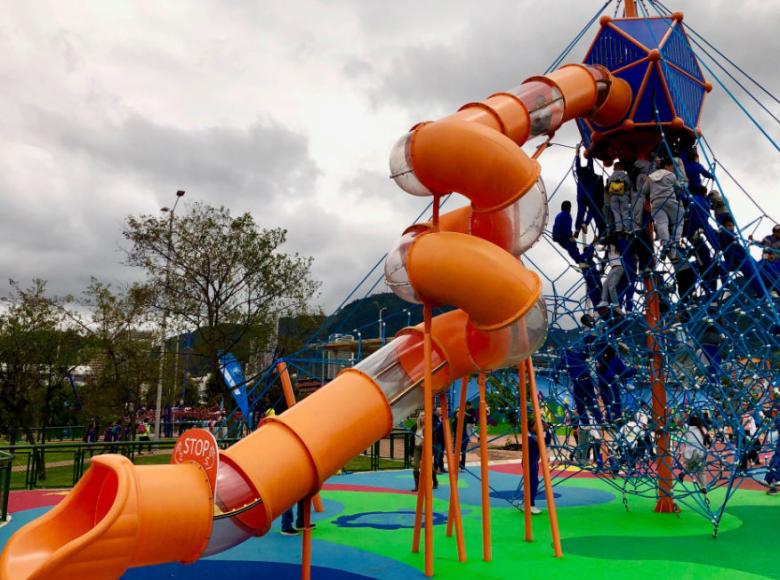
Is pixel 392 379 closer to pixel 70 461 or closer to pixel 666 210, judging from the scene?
pixel 666 210

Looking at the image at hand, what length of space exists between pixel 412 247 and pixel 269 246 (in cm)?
1852

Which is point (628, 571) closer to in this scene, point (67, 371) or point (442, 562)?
point (442, 562)

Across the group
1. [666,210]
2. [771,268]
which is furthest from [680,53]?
[771,268]

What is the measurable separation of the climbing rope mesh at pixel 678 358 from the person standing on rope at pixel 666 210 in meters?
0.14

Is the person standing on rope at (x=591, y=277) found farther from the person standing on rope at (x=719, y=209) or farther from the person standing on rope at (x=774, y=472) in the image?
the person standing on rope at (x=774, y=472)

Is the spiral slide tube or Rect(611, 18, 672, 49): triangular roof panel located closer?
the spiral slide tube

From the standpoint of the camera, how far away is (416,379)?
694 cm

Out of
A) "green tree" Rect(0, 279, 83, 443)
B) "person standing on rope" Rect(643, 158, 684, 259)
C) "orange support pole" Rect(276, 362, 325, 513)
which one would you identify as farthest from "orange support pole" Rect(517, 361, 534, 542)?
"green tree" Rect(0, 279, 83, 443)

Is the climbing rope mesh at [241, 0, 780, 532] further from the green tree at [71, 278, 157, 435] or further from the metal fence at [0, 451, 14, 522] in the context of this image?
the green tree at [71, 278, 157, 435]

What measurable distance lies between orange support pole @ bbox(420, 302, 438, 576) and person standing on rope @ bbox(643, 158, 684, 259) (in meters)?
5.06

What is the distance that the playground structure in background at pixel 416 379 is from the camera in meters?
4.89

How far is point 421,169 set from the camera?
6766 millimetres

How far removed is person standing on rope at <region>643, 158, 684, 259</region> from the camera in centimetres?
995

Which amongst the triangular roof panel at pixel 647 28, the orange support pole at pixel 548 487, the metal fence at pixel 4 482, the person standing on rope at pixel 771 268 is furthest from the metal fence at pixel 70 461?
the triangular roof panel at pixel 647 28
